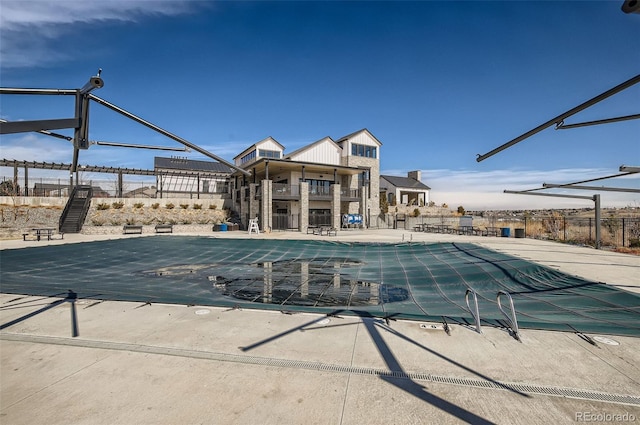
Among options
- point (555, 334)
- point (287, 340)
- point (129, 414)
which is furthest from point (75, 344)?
point (555, 334)

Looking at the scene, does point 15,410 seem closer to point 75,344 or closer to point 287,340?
point 75,344

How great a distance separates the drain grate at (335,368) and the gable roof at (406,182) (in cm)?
5600

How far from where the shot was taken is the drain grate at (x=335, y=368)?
11.3 ft

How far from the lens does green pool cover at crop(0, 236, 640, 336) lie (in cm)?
646

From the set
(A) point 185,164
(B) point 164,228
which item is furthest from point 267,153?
(A) point 185,164

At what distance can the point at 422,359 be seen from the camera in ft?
14.1

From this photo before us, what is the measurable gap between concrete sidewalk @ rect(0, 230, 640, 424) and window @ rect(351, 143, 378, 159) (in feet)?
112

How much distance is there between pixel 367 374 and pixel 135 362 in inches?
124

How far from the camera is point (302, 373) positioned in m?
3.99

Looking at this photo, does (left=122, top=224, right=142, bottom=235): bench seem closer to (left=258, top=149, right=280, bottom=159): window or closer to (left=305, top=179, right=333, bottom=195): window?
(left=258, top=149, right=280, bottom=159): window

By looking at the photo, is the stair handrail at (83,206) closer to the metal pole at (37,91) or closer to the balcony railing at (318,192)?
the balcony railing at (318,192)

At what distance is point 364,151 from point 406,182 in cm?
2476

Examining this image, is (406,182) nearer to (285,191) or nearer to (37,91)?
(285,191)

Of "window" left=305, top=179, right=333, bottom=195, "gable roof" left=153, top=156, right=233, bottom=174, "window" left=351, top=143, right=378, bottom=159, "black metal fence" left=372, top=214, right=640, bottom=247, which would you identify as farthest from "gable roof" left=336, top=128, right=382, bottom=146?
"gable roof" left=153, top=156, right=233, bottom=174
